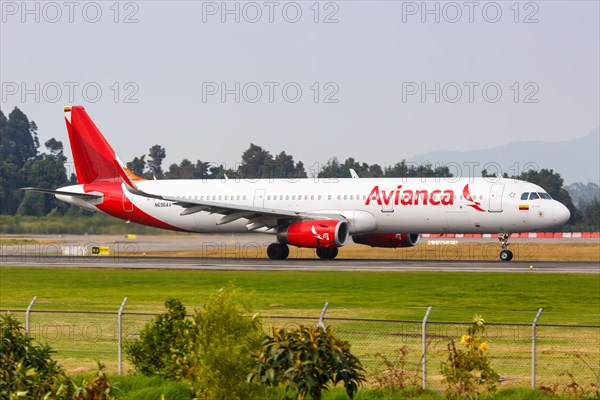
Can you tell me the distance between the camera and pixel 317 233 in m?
57.0

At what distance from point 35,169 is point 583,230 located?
243 ft

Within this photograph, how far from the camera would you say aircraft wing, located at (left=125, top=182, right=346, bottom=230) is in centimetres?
5900

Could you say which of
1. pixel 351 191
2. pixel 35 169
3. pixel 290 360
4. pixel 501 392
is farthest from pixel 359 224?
pixel 35 169

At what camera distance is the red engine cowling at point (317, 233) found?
56734mm

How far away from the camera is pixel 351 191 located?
60281 mm

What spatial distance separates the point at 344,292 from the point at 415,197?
53.3ft

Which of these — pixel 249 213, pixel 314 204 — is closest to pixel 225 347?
pixel 249 213

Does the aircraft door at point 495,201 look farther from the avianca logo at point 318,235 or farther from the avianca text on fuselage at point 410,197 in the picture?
the avianca logo at point 318,235

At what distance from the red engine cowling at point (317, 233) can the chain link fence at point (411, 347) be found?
2210 centimetres

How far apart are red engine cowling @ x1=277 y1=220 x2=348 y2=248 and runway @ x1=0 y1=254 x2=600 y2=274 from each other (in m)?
1.18

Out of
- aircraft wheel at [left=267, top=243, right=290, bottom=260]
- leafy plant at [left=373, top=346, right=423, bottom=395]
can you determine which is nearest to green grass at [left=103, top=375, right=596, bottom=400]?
leafy plant at [left=373, top=346, right=423, bottom=395]

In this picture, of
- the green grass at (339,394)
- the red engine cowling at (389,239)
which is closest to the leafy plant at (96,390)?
the green grass at (339,394)

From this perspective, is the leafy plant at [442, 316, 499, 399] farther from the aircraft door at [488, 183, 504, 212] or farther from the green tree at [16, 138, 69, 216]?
the green tree at [16, 138, 69, 216]

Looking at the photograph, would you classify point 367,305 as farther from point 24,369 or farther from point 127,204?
point 127,204
